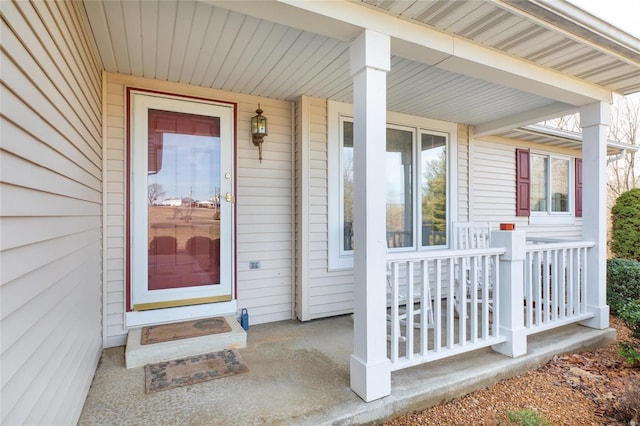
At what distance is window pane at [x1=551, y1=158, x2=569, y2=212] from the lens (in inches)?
244

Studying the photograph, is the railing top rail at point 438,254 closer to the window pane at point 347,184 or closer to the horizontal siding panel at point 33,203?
the window pane at point 347,184

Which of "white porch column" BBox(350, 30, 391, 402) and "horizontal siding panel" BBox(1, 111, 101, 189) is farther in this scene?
"white porch column" BBox(350, 30, 391, 402)

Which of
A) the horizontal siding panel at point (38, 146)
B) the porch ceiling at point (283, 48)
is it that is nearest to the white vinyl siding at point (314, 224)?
the porch ceiling at point (283, 48)

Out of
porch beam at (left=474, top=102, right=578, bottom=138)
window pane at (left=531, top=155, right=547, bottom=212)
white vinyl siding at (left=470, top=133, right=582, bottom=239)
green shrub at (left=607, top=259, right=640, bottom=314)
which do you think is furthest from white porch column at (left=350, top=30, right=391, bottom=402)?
window pane at (left=531, top=155, right=547, bottom=212)

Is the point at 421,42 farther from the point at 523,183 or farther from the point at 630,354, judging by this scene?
the point at 523,183

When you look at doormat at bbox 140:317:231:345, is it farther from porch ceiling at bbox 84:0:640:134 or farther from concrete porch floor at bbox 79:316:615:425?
porch ceiling at bbox 84:0:640:134

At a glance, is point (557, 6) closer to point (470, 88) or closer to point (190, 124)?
point (470, 88)

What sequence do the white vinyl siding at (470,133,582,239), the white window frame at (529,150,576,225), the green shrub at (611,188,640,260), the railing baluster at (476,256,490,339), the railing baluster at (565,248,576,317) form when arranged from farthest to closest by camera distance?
the green shrub at (611,188,640,260)
the white window frame at (529,150,576,225)
the white vinyl siding at (470,133,582,239)
the railing baluster at (565,248,576,317)
the railing baluster at (476,256,490,339)

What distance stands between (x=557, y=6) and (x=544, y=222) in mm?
4706

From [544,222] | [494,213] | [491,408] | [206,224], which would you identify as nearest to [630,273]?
[494,213]

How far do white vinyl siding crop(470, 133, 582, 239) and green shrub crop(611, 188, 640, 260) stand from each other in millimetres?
2035

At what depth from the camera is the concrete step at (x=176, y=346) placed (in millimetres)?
2527

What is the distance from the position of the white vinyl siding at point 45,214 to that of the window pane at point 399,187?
318 centimetres

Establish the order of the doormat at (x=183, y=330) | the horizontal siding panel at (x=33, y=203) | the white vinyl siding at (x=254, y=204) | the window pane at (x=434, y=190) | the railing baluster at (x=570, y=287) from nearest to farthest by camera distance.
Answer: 1. the horizontal siding panel at (x=33, y=203)
2. the doormat at (x=183, y=330)
3. the white vinyl siding at (x=254, y=204)
4. the railing baluster at (x=570, y=287)
5. the window pane at (x=434, y=190)
